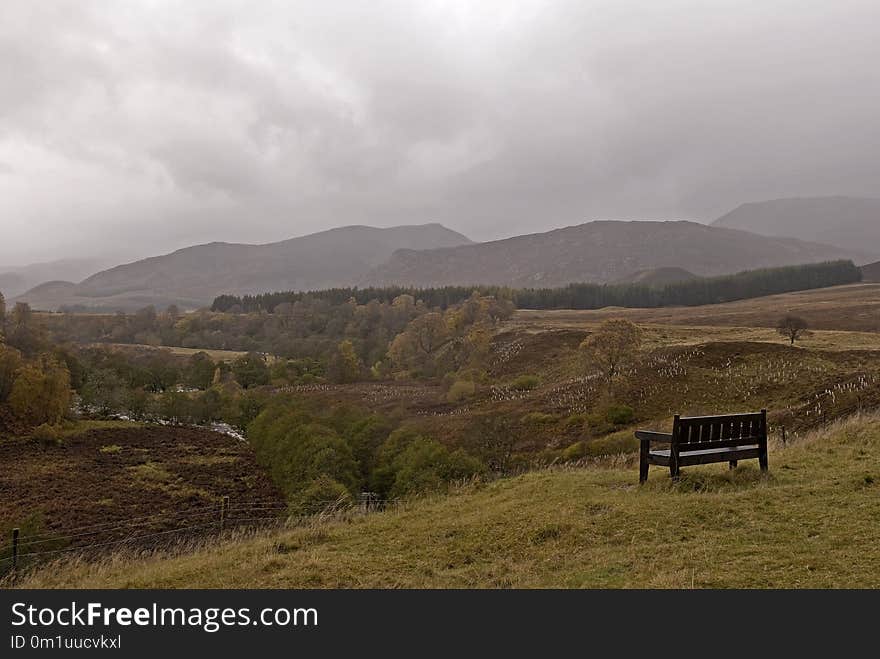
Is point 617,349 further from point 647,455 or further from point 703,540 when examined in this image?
point 703,540

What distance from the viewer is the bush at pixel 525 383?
268ft

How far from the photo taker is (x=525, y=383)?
270ft

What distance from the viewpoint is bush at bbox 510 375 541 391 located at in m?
81.6

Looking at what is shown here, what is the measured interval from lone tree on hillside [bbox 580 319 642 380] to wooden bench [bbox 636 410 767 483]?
46429 millimetres

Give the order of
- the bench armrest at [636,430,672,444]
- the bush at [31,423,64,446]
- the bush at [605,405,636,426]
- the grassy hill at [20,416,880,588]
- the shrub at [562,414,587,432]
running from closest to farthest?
the grassy hill at [20,416,880,588] < the bench armrest at [636,430,672,444] < the bush at [605,405,636,426] < the shrub at [562,414,587,432] < the bush at [31,423,64,446]

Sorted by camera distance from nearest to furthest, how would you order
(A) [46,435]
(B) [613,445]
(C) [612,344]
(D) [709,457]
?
(D) [709,457]
(B) [613,445]
(C) [612,344]
(A) [46,435]

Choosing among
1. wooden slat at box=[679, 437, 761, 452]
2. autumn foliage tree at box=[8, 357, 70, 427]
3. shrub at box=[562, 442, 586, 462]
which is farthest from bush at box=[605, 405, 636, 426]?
autumn foliage tree at box=[8, 357, 70, 427]

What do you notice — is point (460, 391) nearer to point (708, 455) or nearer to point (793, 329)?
point (793, 329)

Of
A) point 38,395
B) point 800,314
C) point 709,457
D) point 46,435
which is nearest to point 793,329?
point 709,457

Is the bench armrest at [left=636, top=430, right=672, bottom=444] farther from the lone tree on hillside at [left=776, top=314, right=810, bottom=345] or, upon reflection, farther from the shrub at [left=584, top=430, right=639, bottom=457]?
the lone tree on hillside at [left=776, top=314, right=810, bottom=345]

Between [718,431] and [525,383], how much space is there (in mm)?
68797

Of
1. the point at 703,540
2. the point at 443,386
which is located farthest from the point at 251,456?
the point at 703,540
